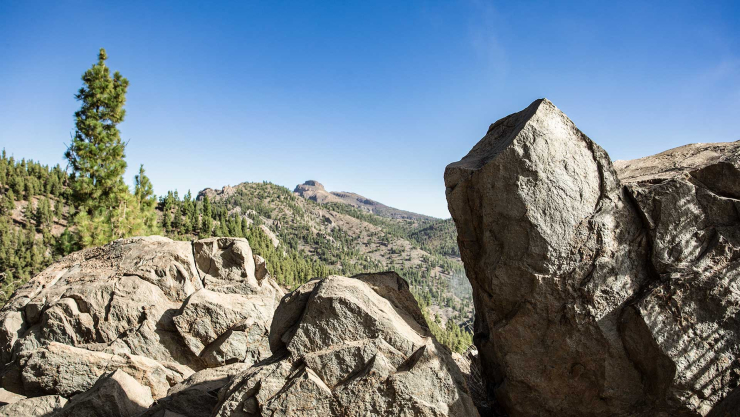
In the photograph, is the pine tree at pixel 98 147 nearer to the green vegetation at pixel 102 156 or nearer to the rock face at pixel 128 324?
the green vegetation at pixel 102 156

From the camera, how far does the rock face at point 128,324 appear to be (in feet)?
34.4

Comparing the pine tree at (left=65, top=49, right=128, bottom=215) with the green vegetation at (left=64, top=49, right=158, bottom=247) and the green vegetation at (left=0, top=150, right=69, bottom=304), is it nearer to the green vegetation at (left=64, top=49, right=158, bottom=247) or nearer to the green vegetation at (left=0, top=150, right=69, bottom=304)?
the green vegetation at (left=64, top=49, right=158, bottom=247)

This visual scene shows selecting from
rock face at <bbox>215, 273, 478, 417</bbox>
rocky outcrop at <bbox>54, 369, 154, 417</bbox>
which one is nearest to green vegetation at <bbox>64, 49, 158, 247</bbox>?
rocky outcrop at <bbox>54, 369, 154, 417</bbox>

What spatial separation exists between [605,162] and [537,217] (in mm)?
1713

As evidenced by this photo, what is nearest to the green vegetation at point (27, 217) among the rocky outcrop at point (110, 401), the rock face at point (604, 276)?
the rocky outcrop at point (110, 401)

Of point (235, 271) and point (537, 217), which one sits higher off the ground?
point (537, 217)

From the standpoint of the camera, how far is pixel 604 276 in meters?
6.50

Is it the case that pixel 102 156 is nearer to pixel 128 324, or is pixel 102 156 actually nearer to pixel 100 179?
pixel 100 179

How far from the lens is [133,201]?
978 inches

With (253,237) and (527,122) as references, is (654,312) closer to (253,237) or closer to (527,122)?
(527,122)

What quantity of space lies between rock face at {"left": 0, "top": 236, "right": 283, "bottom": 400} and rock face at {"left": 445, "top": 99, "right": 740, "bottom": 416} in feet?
28.0

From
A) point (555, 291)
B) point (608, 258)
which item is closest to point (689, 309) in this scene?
point (608, 258)

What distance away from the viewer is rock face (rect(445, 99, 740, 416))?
19.9ft

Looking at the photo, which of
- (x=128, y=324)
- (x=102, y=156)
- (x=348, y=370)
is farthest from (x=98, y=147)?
(x=348, y=370)
